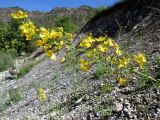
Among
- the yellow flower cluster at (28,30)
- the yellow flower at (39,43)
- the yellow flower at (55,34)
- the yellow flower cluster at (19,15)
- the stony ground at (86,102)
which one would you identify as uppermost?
the yellow flower cluster at (19,15)

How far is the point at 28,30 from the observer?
12.8 ft

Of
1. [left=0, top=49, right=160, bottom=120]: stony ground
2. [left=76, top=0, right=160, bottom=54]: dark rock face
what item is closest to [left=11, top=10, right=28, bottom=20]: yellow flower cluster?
[left=0, top=49, right=160, bottom=120]: stony ground

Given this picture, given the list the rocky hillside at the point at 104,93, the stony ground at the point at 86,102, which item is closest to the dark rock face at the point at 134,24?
the rocky hillside at the point at 104,93

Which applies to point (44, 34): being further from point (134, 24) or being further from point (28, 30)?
point (134, 24)

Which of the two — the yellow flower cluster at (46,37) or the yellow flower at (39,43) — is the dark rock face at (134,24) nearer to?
the yellow flower cluster at (46,37)

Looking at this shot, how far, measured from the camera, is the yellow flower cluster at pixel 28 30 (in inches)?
153

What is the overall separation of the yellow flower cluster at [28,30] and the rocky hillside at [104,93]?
1.25ft

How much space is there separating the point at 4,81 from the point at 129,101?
11.2 meters


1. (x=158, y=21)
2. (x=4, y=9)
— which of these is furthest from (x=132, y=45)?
(x=4, y=9)

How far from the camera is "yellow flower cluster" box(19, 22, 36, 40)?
3.88m

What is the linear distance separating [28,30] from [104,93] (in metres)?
3.29

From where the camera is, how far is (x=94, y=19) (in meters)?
16.9

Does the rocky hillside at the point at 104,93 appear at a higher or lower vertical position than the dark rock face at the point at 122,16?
lower

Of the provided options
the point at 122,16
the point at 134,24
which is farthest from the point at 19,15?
the point at 122,16
